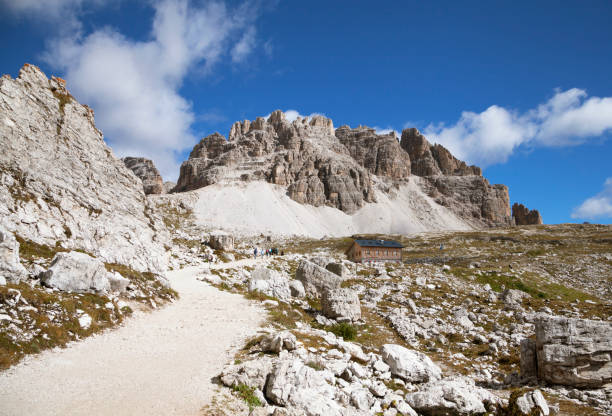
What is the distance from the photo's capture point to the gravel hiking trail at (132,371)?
7.98 metres

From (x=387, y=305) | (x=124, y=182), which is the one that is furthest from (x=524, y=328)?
(x=124, y=182)

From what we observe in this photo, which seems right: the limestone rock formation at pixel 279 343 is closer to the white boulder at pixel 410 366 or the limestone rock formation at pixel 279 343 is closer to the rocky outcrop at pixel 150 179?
the white boulder at pixel 410 366

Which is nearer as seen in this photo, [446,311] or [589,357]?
[589,357]

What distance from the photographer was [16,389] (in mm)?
8195

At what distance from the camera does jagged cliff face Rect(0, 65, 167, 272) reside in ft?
58.0

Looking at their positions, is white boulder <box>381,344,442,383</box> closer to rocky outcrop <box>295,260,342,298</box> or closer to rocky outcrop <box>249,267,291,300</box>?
rocky outcrop <box>249,267,291,300</box>

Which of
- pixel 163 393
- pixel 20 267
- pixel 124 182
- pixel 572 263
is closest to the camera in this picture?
pixel 163 393

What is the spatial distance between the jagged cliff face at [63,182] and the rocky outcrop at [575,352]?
72.0 feet

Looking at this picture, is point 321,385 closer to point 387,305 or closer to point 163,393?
point 163,393

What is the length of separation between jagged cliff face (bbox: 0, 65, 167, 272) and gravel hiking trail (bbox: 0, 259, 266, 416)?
712 cm

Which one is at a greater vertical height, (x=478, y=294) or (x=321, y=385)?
(x=478, y=294)

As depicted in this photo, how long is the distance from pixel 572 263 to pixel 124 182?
61.8 meters

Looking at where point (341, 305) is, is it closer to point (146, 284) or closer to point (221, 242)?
point (146, 284)

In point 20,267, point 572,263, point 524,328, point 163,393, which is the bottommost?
point 163,393
